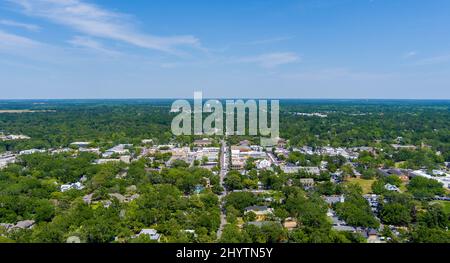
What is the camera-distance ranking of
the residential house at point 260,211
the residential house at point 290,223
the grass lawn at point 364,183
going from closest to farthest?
the residential house at point 290,223 → the residential house at point 260,211 → the grass lawn at point 364,183

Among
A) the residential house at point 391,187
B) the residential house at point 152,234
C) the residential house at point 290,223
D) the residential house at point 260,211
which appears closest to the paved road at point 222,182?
the residential house at point 260,211

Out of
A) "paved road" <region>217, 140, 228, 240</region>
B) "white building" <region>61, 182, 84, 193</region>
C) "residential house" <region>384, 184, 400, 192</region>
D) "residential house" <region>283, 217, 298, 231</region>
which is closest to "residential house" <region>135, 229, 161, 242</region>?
"paved road" <region>217, 140, 228, 240</region>

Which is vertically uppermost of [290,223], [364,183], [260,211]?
[260,211]

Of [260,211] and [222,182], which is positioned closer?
[260,211]

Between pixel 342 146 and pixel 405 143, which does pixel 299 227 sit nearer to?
pixel 342 146

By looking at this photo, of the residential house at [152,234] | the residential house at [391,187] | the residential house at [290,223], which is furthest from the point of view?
the residential house at [391,187]

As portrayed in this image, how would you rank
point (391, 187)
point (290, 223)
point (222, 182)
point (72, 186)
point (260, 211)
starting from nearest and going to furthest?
point (290, 223), point (260, 211), point (391, 187), point (72, 186), point (222, 182)

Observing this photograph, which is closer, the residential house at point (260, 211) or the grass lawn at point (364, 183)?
the residential house at point (260, 211)

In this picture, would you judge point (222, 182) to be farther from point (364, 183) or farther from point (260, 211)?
point (364, 183)

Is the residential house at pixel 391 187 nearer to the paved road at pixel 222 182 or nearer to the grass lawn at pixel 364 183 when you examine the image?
the grass lawn at pixel 364 183

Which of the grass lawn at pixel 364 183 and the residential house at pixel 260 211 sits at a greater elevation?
the residential house at pixel 260 211

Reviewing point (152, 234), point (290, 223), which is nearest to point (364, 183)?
Answer: point (290, 223)

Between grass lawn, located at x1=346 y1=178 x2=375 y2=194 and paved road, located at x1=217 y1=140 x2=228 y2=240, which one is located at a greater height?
paved road, located at x1=217 y1=140 x2=228 y2=240

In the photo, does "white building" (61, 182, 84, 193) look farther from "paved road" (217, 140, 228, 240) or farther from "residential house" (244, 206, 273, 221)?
"residential house" (244, 206, 273, 221)
